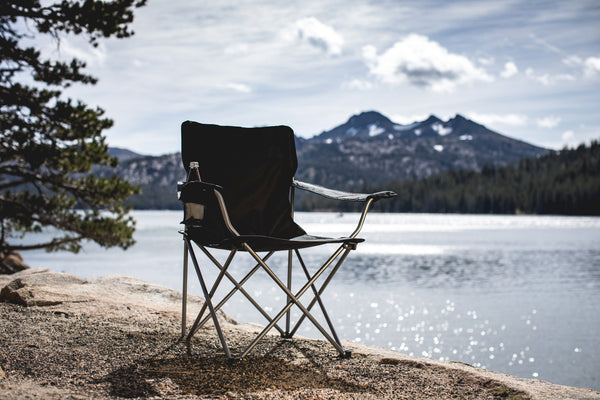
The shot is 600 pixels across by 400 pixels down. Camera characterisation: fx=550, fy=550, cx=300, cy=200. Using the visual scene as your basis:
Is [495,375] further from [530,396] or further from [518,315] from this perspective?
[518,315]

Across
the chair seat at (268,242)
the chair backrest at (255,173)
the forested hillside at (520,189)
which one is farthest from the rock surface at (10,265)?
the forested hillside at (520,189)

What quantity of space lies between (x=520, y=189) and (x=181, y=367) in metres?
93.9

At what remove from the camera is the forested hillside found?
260 ft

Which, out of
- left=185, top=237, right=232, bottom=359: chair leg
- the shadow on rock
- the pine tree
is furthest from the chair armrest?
the pine tree

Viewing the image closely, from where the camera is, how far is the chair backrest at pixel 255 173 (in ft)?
10.6

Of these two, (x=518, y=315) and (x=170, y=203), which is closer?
(x=518, y=315)

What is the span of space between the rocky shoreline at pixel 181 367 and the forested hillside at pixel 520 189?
265ft

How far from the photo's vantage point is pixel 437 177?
10588 cm

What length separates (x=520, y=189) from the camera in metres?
89.0

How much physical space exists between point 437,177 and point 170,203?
57.5 meters

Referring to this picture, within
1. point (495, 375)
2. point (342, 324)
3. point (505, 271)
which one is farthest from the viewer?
point (505, 271)

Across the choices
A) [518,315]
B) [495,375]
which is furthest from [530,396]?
[518,315]

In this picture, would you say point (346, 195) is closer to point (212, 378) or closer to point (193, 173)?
point (193, 173)

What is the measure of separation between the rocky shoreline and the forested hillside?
80783 millimetres
